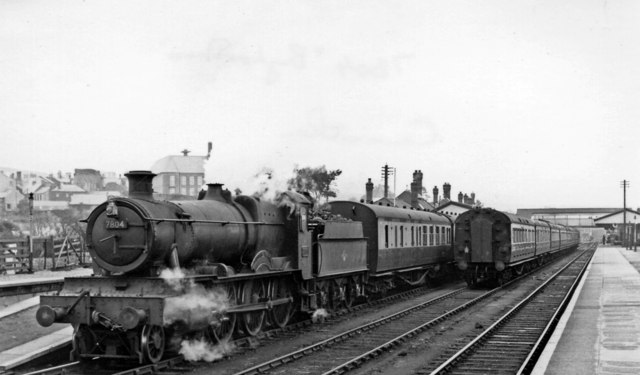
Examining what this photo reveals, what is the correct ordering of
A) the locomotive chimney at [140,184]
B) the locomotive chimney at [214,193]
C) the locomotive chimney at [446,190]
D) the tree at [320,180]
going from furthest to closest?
the locomotive chimney at [446,190] → the tree at [320,180] → the locomotive chimney at [214,193] → the locomotive chimney at [140,184]

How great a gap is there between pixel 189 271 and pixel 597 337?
297 inches

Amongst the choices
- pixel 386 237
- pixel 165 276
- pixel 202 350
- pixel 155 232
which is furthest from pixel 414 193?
pixel 155 232

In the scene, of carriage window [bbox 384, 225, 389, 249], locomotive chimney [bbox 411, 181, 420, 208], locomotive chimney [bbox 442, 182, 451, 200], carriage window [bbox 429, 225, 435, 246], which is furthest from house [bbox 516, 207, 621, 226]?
carriage window [bbox 384, 225, 389, 249]

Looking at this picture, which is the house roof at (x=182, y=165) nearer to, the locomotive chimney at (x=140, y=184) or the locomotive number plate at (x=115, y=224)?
the locomotive chimney at (x=140, y=184)

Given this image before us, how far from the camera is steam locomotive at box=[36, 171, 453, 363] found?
10531 mm

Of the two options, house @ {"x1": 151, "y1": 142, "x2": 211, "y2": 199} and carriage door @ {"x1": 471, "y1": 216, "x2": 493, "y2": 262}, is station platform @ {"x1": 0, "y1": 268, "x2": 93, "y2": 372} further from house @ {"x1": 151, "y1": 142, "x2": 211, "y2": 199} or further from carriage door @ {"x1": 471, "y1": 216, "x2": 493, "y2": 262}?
house @ {"x1": 151, "y1": 142, "x2": 211, "y2": 199}

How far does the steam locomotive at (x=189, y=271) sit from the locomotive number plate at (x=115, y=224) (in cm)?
2

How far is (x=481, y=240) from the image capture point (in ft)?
82.8

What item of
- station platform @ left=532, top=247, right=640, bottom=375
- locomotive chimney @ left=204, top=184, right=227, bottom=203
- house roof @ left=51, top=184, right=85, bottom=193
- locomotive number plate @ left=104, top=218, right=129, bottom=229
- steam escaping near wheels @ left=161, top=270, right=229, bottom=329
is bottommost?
station platform @ left=532, top=247, right=640, bottom=375

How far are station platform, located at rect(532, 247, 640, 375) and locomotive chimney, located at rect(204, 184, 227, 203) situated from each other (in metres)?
6.26

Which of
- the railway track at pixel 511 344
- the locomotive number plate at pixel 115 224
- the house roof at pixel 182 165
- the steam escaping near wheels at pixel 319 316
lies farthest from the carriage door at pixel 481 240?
the house roof at pixel 182 165

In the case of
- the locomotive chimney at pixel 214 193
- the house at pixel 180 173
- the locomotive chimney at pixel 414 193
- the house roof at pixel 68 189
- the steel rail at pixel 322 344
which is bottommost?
the steel rail at pixel 322 344

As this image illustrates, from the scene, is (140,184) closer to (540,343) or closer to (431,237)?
(540,343)

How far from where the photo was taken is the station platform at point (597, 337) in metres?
10.1
